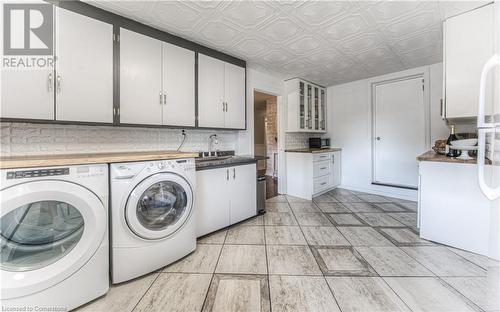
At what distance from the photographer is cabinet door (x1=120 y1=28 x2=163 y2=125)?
1838 mm

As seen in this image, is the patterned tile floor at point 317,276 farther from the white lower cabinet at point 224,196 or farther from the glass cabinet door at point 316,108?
the glass cabinet door at point 316,108

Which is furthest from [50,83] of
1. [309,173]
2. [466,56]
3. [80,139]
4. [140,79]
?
[466,56]

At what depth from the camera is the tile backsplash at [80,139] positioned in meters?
1.58

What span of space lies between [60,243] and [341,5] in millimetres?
2905

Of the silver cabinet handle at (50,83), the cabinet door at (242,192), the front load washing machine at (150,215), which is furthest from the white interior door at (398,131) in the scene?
the silver cabinet handle at (50,83)

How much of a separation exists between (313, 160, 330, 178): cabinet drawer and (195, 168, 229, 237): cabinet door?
2.01 metres

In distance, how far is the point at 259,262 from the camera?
1726 mm

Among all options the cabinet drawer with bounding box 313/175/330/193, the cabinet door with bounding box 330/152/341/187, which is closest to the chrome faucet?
the cabinet drawer with bounding box 313/175/330/193

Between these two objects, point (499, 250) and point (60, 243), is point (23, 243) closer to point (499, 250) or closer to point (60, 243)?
point (60, 243)

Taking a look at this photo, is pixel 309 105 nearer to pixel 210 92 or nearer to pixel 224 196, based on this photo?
pixel 210 92

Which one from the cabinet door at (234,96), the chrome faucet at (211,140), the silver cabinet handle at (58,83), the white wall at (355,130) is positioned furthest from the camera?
the white wall at (355,130)

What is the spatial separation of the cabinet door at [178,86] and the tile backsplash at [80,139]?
303mm

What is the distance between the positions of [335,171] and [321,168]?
0.69 meters

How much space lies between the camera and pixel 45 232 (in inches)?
46.6
